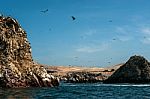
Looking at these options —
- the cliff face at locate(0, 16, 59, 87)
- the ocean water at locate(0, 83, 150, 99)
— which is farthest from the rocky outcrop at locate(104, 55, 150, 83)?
the ocean water at locate(0, 83, 150, 99)

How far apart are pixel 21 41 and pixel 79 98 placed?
46.0 metres

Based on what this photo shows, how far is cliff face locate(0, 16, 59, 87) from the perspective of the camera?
331 feet

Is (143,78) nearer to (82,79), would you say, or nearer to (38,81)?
(82,79)

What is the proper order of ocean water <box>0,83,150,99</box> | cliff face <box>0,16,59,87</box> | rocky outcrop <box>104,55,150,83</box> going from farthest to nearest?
rocky outcrop <box>104,55,150,83</box> → cliff face <box>0,16,59,87</box> → ocean water <box>0,83,150,99</box>

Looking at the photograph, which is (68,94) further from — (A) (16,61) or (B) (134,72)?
(B) (134,72)

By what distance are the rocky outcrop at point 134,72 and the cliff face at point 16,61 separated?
182ft

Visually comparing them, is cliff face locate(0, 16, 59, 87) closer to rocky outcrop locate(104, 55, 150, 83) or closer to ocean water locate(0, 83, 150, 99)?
ocean water locate(0, 83, 150, 99)

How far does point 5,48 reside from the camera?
104812mm

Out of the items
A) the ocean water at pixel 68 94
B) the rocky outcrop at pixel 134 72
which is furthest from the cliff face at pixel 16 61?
the rocky outcrop at pixel 134 72

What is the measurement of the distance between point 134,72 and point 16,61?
68292 mm

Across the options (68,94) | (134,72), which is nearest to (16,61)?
(68,94)

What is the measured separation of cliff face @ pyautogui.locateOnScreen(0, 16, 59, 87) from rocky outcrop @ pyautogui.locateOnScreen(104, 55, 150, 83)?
55.3m

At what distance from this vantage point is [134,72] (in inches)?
6437

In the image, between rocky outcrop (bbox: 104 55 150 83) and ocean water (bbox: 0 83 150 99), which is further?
rocky outcrop (bbox: 104 55 150 83)
